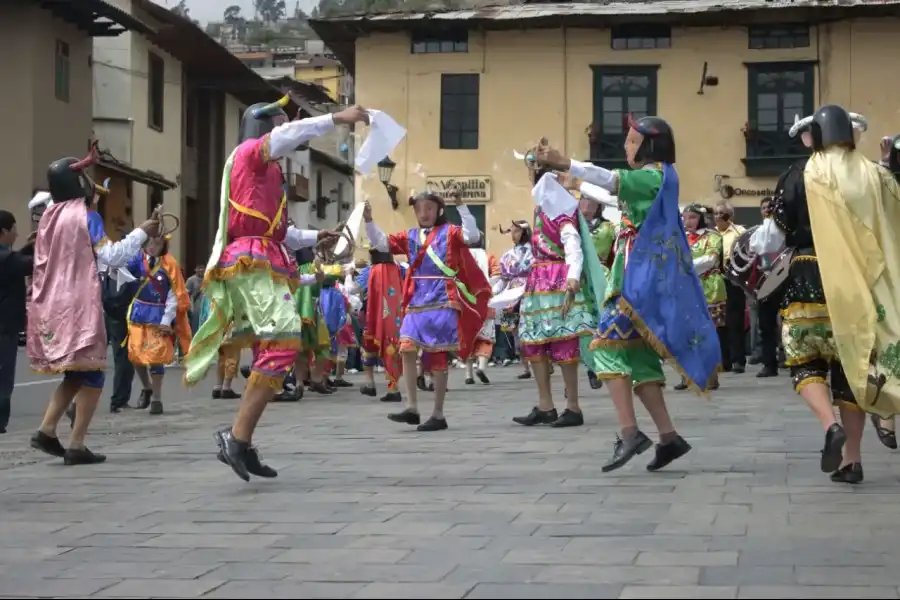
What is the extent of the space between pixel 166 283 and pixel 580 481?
726 centimetres

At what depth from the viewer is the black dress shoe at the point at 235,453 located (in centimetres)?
770

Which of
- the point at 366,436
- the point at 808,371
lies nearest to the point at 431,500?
the point at 808,371

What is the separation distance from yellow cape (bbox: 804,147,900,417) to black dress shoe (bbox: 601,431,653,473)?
1208mm

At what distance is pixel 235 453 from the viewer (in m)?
7.73

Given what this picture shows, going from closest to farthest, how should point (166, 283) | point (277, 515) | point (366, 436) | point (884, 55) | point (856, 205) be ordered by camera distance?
point (277, 515)
point (856, 205)
point (366, 436)
point (166, 283)
point (884, 55)

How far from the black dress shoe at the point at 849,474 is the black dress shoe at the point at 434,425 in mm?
4102

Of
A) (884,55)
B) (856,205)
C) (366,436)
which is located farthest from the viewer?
(884,55)

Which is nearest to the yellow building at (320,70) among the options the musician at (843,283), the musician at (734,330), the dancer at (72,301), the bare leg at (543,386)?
the musician at (734,330)

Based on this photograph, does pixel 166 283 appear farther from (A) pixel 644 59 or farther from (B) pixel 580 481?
(A) pixel 644 59

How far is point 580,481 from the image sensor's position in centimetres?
769

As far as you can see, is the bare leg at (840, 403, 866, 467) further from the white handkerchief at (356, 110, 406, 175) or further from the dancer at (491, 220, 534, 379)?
the dancer at (491, 220, 534, 379)

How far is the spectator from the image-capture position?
11.3 m

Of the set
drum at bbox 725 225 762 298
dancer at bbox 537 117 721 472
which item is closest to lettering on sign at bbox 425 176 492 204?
drum at bbox 725 225 762 298

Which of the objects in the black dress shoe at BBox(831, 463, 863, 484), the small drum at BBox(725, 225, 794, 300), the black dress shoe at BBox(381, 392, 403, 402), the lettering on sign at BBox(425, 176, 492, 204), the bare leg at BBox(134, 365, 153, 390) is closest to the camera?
the black dress shoe at BBox(831, 463, 863, 484)
